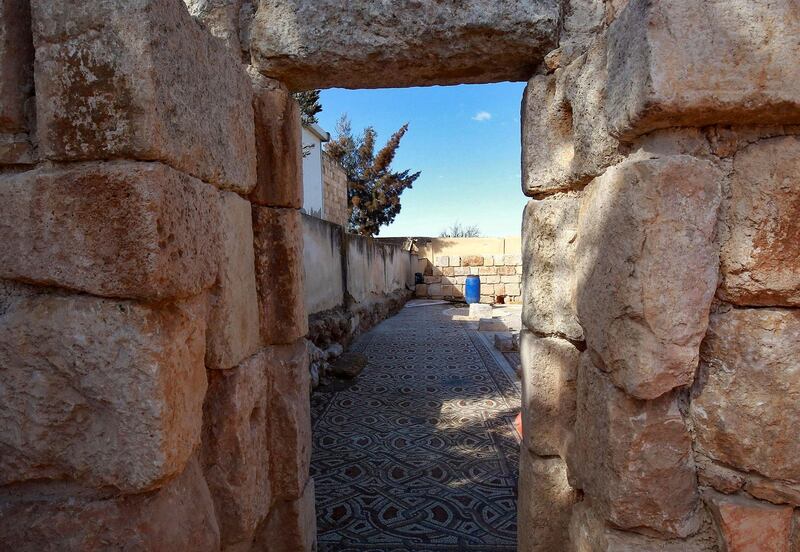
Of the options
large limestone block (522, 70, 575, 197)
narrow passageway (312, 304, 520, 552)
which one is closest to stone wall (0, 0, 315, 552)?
large limestone block (522, 70, 575, 197)

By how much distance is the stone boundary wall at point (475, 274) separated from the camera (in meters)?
14.9

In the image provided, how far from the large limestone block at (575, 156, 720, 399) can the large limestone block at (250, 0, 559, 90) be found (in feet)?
2.57

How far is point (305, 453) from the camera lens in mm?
2148

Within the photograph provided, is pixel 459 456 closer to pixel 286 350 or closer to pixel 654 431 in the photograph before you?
pixel 286 350

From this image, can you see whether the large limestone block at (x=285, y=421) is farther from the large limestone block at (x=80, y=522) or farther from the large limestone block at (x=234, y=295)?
the large limestone block at (x=80, y=522)

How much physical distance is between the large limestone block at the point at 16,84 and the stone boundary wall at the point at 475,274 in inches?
542

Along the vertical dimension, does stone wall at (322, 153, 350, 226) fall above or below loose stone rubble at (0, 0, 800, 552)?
above

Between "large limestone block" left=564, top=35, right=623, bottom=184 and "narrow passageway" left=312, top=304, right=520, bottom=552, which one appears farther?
"narrow passageway" left=312, top=304, right=520, bottom=552

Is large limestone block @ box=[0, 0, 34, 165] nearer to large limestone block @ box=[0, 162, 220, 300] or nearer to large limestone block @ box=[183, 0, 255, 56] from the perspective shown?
large limestone block @ box=[0, 162, 220, 300]

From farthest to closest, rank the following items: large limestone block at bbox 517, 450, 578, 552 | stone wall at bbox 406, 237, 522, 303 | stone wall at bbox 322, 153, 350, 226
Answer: stone wall at bbox 406, 237, 522, 303 → stone wall at bbox 322, 153, 350, 226 → large limestone block at bbox 517, 450, 578, 552

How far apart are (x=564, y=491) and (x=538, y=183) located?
1.20 metres

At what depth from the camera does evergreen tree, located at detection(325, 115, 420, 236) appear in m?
23.7

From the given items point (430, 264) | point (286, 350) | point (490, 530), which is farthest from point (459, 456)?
point (430, 264)

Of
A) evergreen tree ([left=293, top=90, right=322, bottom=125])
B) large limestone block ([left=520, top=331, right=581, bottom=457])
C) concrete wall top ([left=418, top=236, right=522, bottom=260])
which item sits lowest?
large limestone block ([left=520, top=331, right=581, bottom=457])
